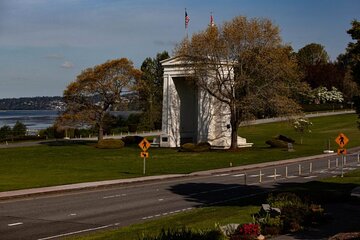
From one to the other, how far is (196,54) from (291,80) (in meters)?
10.5

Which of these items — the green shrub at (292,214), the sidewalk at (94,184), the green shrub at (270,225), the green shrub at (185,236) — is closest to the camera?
the green shrub at (185,236)

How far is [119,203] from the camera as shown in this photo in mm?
23875

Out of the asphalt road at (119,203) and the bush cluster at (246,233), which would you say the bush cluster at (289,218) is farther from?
the asphalt road at (119,203)

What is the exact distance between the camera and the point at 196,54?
5975 centimetres

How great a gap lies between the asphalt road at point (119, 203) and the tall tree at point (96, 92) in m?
34.2

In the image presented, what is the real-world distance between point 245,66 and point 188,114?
1516 cm

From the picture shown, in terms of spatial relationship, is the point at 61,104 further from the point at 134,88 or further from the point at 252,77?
the point at 252,77

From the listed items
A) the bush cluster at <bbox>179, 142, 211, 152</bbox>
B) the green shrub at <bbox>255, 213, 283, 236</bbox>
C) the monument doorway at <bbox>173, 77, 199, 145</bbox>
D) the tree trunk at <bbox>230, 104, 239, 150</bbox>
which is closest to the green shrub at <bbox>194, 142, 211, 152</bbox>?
the bush cluster at <bbox>179, 142, 211, 152</bbox>

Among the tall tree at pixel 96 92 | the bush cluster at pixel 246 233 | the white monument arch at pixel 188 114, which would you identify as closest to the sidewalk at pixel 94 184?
the bush cluster at pixel 246 233

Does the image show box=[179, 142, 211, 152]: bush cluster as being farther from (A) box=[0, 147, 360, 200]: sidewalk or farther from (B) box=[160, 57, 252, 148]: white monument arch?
(A) box=[0, 147, 360, 200]: sidewalk

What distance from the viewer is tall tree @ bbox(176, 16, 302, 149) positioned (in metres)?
57.0

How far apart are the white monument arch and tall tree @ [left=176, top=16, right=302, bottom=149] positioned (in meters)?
4.16

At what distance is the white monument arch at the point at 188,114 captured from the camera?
6550 centimetres

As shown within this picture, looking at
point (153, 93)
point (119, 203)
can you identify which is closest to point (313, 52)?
point (153, 93)
